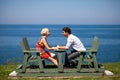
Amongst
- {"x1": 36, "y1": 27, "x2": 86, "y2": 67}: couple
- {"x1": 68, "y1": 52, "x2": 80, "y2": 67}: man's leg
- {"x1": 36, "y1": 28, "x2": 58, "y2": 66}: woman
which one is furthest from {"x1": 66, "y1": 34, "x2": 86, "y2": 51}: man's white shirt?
{"x1": 36, "y1": 28, "x2": 58, "y2": 66}: woman

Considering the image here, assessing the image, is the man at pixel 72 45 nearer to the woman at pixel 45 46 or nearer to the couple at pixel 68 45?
the couple at pixel 68 45

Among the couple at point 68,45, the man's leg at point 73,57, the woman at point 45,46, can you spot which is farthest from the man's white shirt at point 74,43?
the woman at point 45,46

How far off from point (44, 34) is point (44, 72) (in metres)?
1.30

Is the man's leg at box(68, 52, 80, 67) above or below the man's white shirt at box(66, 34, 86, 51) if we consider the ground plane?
below

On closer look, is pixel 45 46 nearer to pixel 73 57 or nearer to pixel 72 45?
pixel 72 45

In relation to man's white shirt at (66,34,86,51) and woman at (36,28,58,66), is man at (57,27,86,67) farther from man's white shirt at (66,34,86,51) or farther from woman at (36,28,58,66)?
woman at (36,28,58,66)

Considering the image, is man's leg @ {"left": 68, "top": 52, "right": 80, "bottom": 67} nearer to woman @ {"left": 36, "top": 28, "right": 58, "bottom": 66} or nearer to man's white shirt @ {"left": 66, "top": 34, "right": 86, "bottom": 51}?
man's white shirt @ {"left": 66, "top": 34, "right": 86, "bottom": 51}

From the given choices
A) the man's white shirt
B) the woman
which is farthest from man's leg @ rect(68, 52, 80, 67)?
the woman

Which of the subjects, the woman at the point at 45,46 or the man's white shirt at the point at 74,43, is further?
the woman at the point at 45,46

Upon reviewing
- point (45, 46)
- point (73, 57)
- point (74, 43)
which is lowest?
point (73, 57)

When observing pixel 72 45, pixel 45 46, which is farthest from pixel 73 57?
pixel 45 46

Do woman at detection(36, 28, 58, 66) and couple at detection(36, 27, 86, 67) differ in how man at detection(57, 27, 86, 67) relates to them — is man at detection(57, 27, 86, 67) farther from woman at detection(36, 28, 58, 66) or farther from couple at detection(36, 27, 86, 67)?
woman at detection(36, 28, 58, 66)

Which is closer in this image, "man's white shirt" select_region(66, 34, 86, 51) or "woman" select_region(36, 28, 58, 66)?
"man's white shirt" select_region(66, 34, 86, 51)

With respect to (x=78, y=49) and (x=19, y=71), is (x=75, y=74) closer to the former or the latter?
(x=78, y=49)
